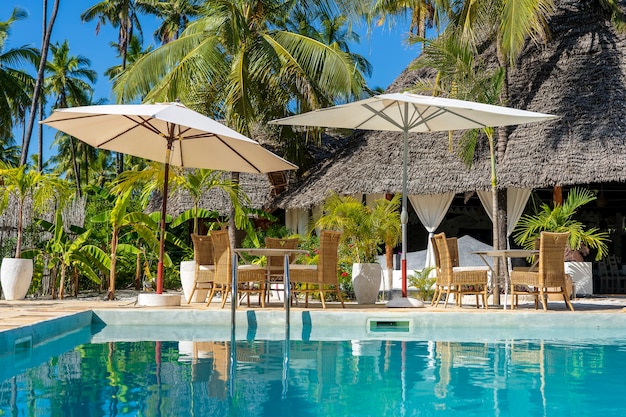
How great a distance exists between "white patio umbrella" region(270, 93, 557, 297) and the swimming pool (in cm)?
258

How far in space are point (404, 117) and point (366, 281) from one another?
2116 mm

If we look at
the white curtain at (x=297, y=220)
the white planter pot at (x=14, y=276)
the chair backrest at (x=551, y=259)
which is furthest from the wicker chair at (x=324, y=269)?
the white curtain at (x=297, y=220)

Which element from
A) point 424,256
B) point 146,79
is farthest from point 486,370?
point 146,79

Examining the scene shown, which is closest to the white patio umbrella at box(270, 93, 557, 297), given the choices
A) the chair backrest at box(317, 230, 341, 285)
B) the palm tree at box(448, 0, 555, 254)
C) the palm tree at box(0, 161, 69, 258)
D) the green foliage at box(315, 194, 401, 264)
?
the green foliage at box(315, 194, 401, 264)

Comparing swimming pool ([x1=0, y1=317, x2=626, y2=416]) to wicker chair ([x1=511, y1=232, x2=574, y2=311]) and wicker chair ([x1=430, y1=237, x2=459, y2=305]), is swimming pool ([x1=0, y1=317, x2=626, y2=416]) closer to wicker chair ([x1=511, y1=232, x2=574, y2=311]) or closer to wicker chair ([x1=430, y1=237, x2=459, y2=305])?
wicker chair ([x1=511, y1=232, x2=574, y2=311])

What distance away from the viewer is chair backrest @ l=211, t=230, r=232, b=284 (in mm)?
7754

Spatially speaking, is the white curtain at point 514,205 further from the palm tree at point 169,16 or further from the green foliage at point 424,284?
the palm tree at point 169,16

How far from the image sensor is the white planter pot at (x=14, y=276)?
Result: 973 centimetres

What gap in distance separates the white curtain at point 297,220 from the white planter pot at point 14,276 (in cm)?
653

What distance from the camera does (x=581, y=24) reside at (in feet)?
46.5

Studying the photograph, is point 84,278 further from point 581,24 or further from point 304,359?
point 581,24

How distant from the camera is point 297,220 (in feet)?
51.4

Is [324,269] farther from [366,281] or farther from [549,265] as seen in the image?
[549,265]

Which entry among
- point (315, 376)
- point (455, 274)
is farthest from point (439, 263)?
point (315, 376)
